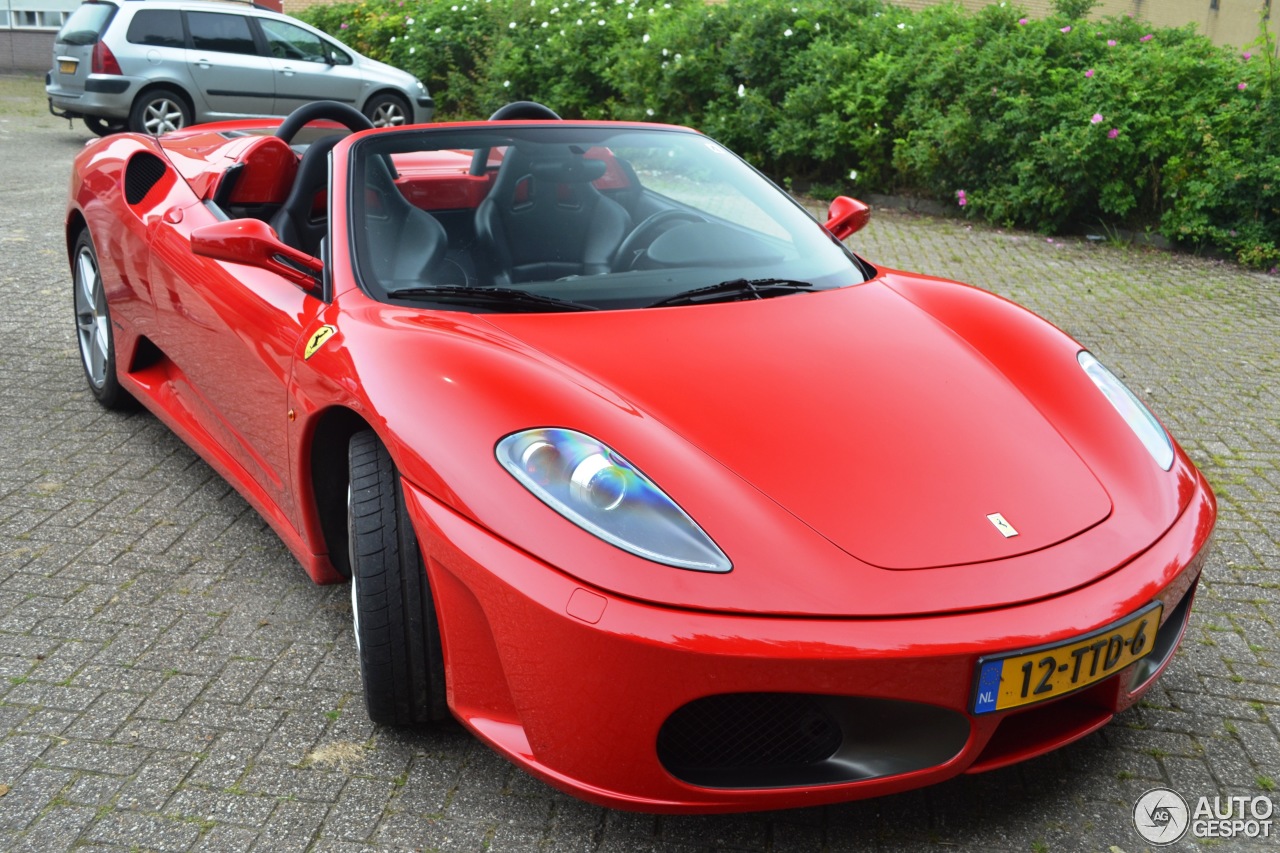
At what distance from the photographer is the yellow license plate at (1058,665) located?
2031 millimetres

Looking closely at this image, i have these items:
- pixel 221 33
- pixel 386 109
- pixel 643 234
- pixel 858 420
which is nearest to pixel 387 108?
pixel 386 109

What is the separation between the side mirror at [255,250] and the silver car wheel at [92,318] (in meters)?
1.67

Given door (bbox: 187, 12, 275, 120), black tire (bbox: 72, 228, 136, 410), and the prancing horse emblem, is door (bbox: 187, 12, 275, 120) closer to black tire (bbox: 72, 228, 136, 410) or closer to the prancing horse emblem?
black tire (bbox: 72, 228, 136, 410)

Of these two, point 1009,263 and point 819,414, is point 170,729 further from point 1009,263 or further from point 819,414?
point 1009,263

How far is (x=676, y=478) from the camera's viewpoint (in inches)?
87.6

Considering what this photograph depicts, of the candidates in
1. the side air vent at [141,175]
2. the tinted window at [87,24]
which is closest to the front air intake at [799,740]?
the side air vent at [141,175]

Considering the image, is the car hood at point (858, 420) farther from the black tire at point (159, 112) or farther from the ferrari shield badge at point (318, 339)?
the black tire at point (159, 112)

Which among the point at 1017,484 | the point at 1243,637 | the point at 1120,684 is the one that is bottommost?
the point at 1243,637

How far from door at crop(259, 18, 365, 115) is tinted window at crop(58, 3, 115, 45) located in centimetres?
160

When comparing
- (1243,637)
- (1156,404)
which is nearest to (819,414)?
(1243,637)

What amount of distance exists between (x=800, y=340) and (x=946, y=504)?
0.66 meters

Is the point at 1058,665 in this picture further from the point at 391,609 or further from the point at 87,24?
the point at 87,24

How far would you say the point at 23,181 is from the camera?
34.5ft

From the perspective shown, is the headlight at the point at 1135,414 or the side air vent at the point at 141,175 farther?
the side air vent at the point at 141,175
